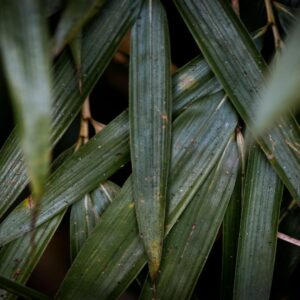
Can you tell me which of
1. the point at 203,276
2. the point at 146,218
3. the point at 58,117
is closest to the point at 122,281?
the point at 146,218

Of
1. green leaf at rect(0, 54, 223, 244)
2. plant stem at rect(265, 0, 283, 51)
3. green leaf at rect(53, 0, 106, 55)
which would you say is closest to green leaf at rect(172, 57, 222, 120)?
green leaf at rect(0, 54, 223, 244)

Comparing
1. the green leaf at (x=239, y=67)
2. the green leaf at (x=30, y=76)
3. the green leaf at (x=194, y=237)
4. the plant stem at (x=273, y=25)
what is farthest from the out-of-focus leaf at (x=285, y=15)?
the green leaf at (x=30, y=76)

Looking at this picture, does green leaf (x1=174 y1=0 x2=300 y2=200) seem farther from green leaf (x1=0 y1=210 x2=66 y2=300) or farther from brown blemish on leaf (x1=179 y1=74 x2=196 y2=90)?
green leaf (x1=0 y1=210 x2=66 y2=300)

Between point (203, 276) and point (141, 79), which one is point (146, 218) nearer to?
point (141, 79)

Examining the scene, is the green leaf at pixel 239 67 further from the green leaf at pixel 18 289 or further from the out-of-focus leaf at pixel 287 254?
the green leaf at pixel 18 289

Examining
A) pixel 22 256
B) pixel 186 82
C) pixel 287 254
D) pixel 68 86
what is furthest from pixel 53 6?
pixel 287 254
